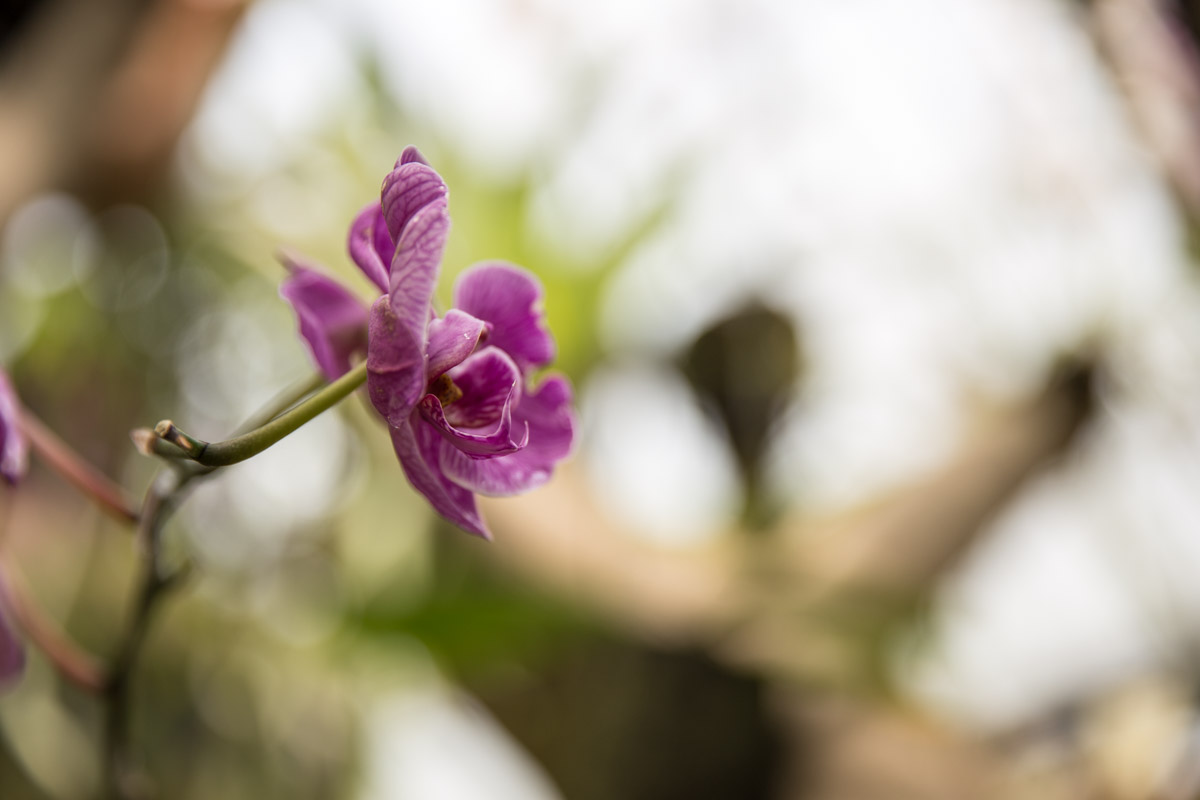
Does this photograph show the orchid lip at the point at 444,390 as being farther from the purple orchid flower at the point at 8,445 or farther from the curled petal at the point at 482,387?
the purple orchid flower at the point at 8,445

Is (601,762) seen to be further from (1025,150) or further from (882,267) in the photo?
(1025,150)

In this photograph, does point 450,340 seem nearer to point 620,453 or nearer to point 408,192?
point 408,192

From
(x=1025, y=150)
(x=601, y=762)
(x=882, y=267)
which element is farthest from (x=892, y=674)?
(x=1025, y=150)

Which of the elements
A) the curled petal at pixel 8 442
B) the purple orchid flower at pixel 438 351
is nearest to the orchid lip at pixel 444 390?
the purple orchid flower at pixel 438 351

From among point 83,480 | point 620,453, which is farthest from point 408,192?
point 620,453

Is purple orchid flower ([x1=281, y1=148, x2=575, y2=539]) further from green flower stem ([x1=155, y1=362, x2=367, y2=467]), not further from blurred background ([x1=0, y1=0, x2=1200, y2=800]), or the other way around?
blurred background ([x1=0, y1=0, x2=1200, y2=800])

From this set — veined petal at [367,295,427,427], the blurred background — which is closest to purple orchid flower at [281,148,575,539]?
veined petal at [367,295,427,427]
